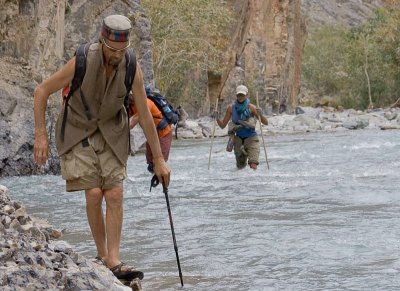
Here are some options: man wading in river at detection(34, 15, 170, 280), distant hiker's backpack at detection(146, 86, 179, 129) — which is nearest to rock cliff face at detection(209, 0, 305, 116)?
distant hiker's backpack at detection(146, 86, 179, 129)

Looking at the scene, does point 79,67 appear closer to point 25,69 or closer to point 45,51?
point 25,69

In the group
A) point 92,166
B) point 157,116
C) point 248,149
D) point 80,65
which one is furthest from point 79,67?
point 248,149

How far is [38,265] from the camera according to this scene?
4.74 meters

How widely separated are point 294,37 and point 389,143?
1976 inches

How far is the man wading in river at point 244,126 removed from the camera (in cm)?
1617

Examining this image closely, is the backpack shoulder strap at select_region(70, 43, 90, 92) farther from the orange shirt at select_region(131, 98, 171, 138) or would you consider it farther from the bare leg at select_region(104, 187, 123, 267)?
the orange shirt at select_region(131, 98, 171, 138)

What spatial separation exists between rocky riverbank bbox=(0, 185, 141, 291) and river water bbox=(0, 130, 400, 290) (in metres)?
1.08

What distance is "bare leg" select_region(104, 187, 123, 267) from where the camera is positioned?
598cm

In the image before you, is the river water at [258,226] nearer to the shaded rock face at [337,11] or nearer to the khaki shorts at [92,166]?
the khaki shorts at [92,166]

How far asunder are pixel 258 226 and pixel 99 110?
3.35 metres

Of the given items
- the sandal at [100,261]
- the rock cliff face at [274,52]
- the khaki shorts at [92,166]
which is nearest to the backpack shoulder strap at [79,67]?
the khaki shorts at [92,166]

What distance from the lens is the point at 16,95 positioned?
54.4ft

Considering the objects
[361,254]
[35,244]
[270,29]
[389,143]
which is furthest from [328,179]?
[270,29]

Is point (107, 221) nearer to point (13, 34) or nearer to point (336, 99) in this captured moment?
point (13, 34)
